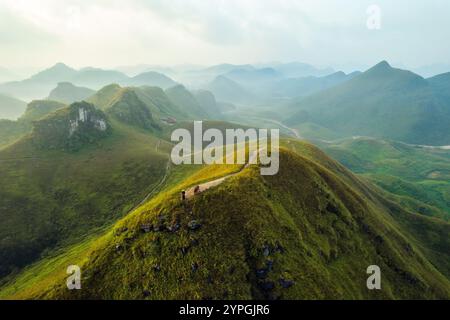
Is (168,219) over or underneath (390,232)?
over

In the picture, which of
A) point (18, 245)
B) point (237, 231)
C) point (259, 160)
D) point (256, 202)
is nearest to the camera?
point (237, 231)

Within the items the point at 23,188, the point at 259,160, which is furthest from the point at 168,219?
the point at 23,188

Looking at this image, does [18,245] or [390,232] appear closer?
[390,232]

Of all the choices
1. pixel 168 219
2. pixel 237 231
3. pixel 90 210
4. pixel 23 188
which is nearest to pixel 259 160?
pixel 237 231

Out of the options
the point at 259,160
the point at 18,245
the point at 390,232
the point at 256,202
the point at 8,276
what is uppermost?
the point at 259,160
